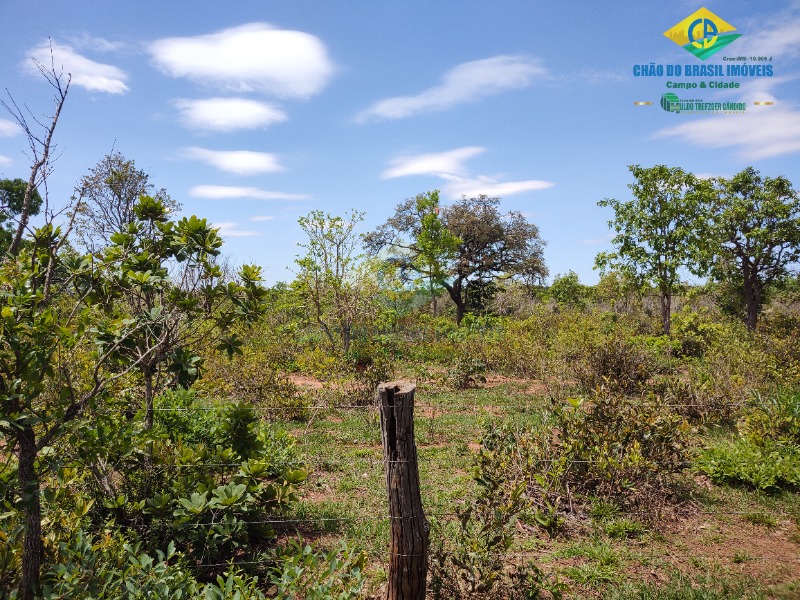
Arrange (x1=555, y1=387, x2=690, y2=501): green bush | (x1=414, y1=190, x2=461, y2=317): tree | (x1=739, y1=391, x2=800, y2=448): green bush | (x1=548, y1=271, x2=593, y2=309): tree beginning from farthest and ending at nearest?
(x1=548, y1=271, x2=593, y2=309): tree, (x1=414, y1=190, x2=461, y2=317): tree, (x1=739, y1=391, x2=800, y2=448): green bush, (x1=555, y1=387, x2=690, y2=501): green bush

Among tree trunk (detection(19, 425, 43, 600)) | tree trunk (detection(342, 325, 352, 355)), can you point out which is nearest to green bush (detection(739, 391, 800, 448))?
tree trunk (detection(19, 425, 43, 600))

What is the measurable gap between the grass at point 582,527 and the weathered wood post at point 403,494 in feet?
2.01

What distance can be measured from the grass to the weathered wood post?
613 millimetres

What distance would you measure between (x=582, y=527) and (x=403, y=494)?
2.37 m

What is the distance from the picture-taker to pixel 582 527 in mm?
4488

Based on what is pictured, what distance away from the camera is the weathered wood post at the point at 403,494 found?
9.82ft

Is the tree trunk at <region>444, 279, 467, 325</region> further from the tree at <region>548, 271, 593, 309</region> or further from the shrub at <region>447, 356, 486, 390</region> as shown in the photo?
the shrub at <region>447, 356, 486, 390</region>

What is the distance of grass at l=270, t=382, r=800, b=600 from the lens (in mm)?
3648

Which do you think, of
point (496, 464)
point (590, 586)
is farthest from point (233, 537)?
point (590, 586)

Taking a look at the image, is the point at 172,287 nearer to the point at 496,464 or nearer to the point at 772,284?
the point at 496,464

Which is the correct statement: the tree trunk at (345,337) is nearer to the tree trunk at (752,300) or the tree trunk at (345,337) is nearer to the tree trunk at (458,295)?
the tree trunk at (752,300)

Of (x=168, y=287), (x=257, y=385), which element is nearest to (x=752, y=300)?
(x=257, y=385)

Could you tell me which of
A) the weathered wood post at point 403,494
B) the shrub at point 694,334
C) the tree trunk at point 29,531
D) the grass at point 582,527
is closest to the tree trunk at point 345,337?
the grass at point 582,527

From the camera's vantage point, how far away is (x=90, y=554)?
2842 mm
